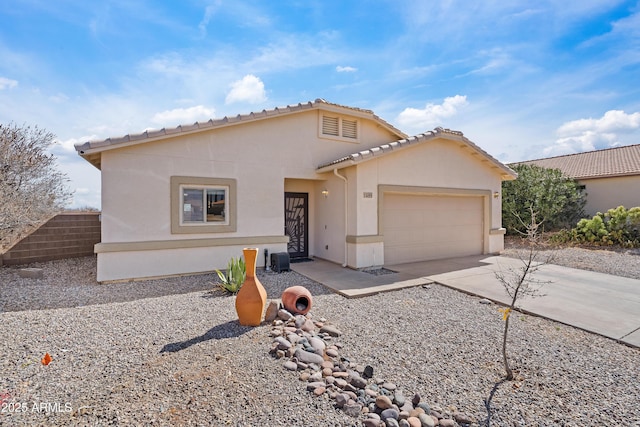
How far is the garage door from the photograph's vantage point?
432 inches

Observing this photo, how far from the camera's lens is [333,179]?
36.1 feet

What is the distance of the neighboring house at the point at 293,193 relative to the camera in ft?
27.6

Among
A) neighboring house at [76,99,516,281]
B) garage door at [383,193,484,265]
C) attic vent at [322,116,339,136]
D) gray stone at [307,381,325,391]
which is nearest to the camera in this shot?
gray stone at [307,381,325,391]

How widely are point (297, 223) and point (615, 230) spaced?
15.8m

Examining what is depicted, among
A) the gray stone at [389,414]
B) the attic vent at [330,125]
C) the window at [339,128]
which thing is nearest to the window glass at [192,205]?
the window at [339,128]

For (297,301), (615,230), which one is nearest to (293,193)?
(297,301)

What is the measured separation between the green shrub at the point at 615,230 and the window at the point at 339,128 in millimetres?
13280

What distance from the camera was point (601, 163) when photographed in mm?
21172

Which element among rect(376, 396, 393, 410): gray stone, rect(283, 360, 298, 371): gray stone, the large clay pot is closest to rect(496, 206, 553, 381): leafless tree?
rect(376, 396, 393, 410): gray stone

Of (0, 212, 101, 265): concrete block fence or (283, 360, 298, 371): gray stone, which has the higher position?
(0, 212, 101, 265): concrete block fence

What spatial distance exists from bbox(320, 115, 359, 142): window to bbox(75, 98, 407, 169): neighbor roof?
1.19 ft

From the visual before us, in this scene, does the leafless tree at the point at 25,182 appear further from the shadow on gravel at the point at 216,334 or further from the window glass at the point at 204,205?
the shadow on gravel at the point at 216,334

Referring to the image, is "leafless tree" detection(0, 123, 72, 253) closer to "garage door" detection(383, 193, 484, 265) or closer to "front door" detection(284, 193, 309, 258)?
"front door" detection(284, 193, 309, 258)

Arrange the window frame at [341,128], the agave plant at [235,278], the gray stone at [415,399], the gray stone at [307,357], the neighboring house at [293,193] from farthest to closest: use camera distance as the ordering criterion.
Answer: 1. the window frame at [341,128]
2. the neighboring house at [293,193]
3. the agave plant at [235,278]
4. the gray stone at [307,357]
5. the gray stone at [415,399]
